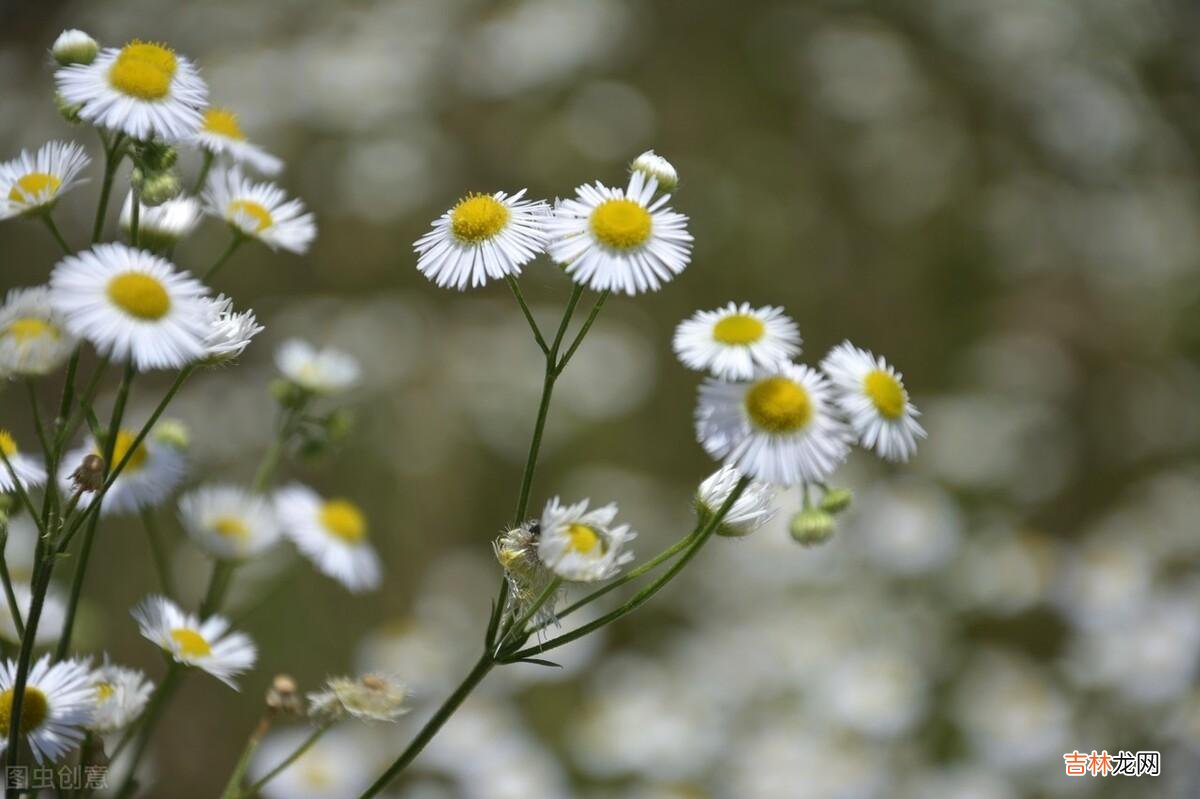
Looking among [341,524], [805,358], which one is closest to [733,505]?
[341,524]

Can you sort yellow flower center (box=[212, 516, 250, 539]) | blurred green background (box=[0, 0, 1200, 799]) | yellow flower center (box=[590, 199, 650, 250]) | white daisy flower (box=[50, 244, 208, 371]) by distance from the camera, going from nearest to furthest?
white daisy flower (box=[50, 244, 208, 371]), yellow flower center (box=[590, 199, 650, 250]), yellow flower center (box=[212, 516, 250, 539]), blurred green background (box=[0, 0, 1200, 799])

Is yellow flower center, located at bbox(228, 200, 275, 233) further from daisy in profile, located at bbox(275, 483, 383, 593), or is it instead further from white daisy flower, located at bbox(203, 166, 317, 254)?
daisy in profile, located at bbox(275, 483, 383, 593)

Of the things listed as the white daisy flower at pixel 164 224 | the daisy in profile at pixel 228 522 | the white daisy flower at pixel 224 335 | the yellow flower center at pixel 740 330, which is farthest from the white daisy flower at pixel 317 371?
the yellow flower center at pixel 740 330

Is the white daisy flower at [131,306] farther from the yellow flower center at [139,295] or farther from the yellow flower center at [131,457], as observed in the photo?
the yellow flower center at [131,457]

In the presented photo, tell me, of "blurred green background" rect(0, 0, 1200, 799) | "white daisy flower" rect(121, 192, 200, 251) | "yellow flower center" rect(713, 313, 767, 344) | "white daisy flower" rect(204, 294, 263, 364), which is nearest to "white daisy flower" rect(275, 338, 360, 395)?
"white daisy flower" rect(121, 192, 200, 251)

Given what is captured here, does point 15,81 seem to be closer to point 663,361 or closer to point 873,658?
point 663,361

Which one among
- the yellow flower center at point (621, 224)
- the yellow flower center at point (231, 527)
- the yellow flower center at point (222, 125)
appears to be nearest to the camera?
the yellow flower center at point (621, 224)
